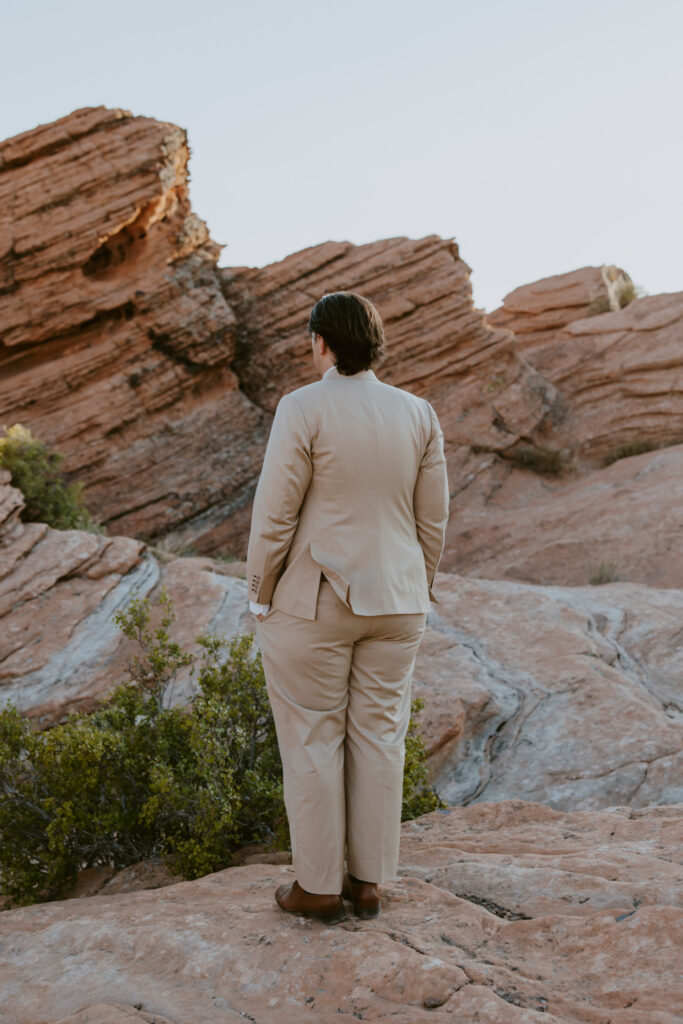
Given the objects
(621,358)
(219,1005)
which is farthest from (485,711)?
(621,358)

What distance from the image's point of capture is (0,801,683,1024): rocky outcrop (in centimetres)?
228

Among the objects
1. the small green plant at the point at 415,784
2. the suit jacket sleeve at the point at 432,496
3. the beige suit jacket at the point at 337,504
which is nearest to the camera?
the beige suit jacket at the point at 337,504

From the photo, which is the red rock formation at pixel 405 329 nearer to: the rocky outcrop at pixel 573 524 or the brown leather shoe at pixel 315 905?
the rocky outcrop at pixel 573 524

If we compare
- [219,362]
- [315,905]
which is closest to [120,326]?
[219,362]

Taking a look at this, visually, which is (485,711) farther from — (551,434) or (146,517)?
(551,434)

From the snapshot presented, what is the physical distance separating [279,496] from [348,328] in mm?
639

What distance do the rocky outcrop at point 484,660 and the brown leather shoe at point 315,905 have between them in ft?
7.32

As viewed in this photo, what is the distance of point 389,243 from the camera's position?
1548 cm

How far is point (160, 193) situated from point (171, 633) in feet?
30.5

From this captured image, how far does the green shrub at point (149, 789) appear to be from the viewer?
389cm

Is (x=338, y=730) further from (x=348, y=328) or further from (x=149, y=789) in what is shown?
(x=149, y=789)

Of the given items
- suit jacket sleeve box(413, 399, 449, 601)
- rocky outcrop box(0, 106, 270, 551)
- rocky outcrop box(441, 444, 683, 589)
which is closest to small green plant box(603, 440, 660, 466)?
rocky outcrop box(441, 444, 683, 589)

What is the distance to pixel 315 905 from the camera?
2852 mm

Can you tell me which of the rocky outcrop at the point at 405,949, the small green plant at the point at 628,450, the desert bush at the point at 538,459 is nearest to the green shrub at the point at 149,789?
the rocky outcrop at the point at 405,949
